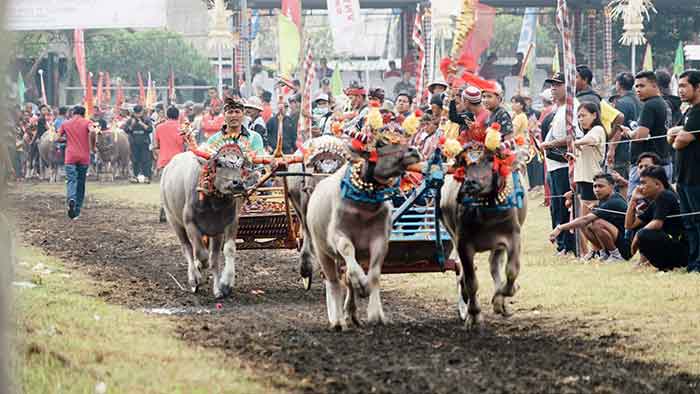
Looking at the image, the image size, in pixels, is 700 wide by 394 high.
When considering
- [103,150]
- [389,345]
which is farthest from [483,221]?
[103,150]

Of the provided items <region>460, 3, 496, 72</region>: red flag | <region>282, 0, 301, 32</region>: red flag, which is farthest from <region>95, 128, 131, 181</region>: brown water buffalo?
<region>460, 3, 496, 72</region>: red flag

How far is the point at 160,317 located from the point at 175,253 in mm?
7040

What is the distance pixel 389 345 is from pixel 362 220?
131cm

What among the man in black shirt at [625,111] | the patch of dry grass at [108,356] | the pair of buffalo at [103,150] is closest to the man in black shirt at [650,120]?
the man in black shirt at [625,111]

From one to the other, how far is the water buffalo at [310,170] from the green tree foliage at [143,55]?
50406 mm

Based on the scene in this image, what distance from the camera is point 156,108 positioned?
4119cm

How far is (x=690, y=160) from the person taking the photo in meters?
12.7

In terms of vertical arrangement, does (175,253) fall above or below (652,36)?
below

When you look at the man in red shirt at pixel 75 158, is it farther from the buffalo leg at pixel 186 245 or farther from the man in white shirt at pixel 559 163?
the man in white shirt at pixel 559 163

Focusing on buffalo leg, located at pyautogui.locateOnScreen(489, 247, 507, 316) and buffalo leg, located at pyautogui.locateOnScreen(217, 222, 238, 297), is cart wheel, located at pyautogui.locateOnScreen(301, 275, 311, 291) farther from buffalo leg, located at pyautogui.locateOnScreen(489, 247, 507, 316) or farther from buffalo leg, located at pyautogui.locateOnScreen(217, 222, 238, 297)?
buffalo leg, located at pyautogui.locateOnScreen(489, 247, 507, 316)

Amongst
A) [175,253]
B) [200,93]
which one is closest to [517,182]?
[175,253]

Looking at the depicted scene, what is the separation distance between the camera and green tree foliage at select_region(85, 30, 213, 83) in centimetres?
6488

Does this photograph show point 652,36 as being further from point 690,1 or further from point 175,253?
point 175,253

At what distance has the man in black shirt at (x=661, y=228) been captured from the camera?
42.6ft
